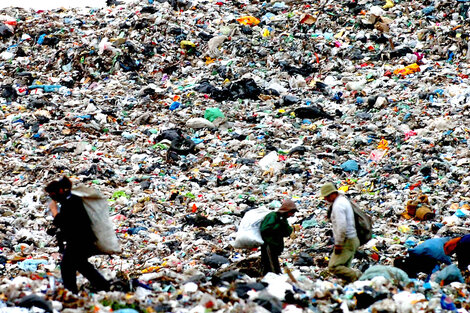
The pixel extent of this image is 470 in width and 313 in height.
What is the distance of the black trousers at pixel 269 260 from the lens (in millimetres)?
5656

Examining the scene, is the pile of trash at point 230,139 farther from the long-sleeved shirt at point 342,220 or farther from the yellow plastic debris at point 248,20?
the long-sleeved shirt at point 342,220

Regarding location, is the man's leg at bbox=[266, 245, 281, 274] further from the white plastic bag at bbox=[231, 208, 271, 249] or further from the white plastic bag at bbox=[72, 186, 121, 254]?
the white plastic bag at bbox=[72, 186, 121, 254]

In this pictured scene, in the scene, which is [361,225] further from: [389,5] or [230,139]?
[389,5]

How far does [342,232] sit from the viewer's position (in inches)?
218

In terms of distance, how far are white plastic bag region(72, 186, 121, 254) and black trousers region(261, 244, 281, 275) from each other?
5.11 feet

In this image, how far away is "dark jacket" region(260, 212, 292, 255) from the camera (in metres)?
5.65

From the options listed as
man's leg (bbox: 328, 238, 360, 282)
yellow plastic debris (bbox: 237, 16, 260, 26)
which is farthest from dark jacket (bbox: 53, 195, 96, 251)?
yellow plastic debris (bbox: 237, 16, 260, 26)

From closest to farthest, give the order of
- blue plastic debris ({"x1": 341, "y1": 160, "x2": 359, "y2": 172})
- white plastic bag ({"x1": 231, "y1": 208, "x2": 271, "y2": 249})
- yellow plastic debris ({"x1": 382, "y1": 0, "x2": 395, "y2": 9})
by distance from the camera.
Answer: white plastic bag ({"x1": 231, "y1": 208, "x2": 271, "y2": 249})
blue plastic debris ({"x1": 341, "y1": 160, "x2": 359, "y2": 172})
yellow plastic debris ({"x1": 382, "y1": 0, "x2": 395, "y2": 9})

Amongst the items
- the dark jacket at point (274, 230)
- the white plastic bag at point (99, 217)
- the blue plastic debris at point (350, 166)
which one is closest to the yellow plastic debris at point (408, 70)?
the blue plastic debris at point (350, 166)

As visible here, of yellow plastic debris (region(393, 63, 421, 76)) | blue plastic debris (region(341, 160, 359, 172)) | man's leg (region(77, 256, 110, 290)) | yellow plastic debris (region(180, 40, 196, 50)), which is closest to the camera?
man's leg (region(77, 256, 110, 290))

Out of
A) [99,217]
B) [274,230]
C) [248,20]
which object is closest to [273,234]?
[274,230]

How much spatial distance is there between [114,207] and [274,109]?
5136 mm

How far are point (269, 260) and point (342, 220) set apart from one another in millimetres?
820

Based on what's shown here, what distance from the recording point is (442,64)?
539 inches
